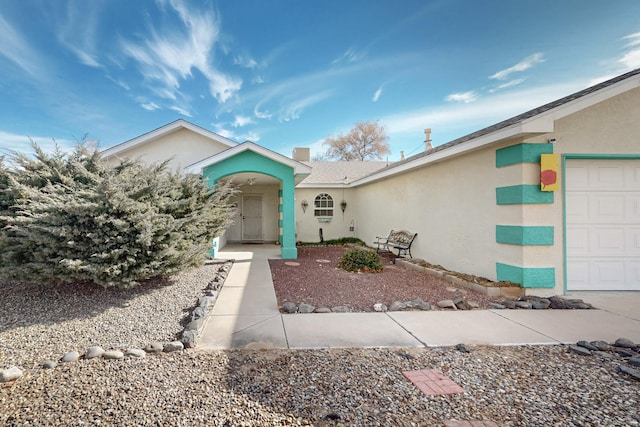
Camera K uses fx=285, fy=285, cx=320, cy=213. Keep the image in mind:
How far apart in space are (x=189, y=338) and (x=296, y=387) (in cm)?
160

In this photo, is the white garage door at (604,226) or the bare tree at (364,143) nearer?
the white garage door at (604,226)

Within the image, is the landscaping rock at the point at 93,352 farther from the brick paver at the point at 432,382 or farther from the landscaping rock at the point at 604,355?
the landscaping rock at the point at 604,355

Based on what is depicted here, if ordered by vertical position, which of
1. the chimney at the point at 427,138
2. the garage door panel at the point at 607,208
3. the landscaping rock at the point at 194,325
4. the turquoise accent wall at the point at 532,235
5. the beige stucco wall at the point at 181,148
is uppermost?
the chimney at the point at 427,138

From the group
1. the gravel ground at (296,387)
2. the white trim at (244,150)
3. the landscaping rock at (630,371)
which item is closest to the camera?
the gravel ground at (296,387)

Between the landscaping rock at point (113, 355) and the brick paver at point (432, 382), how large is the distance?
2.97 metres

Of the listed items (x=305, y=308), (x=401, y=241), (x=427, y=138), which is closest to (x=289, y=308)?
(x=305, y=308)

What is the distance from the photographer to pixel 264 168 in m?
9.05

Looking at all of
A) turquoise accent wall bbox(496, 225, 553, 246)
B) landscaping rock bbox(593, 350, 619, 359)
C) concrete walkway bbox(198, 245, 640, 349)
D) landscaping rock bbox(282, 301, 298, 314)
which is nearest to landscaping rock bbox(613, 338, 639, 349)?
concrete walkway bbox(198, 245, 640, 349)

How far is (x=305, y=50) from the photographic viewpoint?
9219 mm

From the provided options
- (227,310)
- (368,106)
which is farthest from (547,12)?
(227,310)

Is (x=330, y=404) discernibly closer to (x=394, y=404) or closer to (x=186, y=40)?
(x=394, y=404)

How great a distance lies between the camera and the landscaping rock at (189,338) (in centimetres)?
331

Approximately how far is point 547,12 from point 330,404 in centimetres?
904

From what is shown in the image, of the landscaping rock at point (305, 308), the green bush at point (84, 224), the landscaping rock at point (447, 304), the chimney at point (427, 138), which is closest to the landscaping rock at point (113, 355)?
the green bush at point (84, 224)
